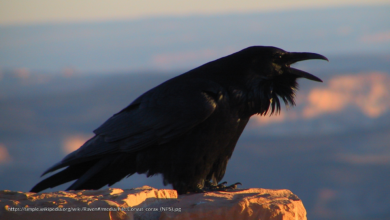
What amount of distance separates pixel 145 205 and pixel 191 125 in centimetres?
187

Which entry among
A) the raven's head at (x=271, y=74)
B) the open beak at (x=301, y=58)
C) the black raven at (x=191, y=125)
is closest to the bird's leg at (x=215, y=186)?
the black raven at (x=191, y=125)

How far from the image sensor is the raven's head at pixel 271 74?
5188mm

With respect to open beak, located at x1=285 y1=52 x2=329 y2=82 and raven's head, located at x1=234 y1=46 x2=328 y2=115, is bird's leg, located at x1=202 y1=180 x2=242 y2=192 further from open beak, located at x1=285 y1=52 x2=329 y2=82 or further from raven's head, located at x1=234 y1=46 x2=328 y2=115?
open beak, located at x1=285 y1=52 x2=329 y2=82

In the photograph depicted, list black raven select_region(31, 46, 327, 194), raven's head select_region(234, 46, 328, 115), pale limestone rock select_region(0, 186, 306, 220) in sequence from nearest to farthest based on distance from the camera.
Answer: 1. pale limestone rock select_region(0, 186, 306, 220)
2. black raven select_region(31, 46, 327, 194)
3. raven's head select_region(234, 46, 328, 115)

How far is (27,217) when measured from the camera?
8.48ft

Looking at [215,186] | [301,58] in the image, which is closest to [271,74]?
[301,58]

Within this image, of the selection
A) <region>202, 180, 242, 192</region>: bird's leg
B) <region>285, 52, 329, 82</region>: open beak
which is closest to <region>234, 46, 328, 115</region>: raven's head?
<region>285, 52, 329, 82</region>: open beak

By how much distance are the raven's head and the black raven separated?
0.01 meters

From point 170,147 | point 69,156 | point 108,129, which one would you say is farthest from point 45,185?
point 170,147

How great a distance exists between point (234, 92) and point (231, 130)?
0.46 meters

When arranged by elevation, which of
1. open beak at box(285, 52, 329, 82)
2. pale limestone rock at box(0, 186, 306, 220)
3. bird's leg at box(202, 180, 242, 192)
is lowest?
pale limestone rock at box(0, 186, 306, 220)

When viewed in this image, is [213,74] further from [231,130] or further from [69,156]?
[69,156]

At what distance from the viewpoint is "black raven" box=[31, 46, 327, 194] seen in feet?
15.9

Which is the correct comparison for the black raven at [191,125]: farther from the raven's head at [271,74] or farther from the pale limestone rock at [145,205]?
the pale limestone rock at [145,205]
